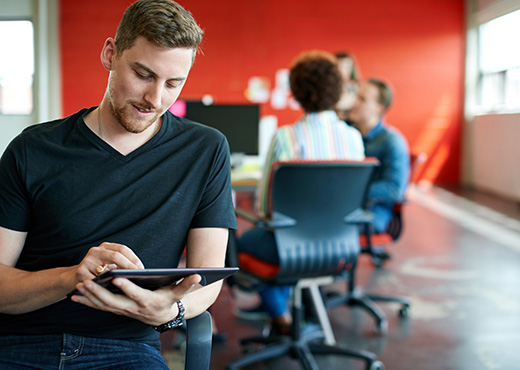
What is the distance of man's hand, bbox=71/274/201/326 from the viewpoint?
1.04 meters

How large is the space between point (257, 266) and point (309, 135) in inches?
25.3

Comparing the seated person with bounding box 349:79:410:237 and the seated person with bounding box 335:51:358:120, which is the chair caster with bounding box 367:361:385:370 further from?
the seated person with bounding box 335:51:358:120

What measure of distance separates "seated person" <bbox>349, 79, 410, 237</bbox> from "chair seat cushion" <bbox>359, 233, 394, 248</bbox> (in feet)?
0.16

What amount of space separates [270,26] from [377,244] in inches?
244

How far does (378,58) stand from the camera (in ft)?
29.2

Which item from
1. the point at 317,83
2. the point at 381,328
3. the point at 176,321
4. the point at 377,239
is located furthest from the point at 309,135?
the point at 176,321

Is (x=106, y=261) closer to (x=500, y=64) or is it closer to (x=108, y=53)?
(x=108, y=53)

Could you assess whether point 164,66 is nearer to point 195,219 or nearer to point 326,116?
point 195,219

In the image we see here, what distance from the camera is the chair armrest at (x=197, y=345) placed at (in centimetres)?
129

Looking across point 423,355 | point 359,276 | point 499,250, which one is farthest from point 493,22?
point 423,355

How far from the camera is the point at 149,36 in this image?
4.10 ft

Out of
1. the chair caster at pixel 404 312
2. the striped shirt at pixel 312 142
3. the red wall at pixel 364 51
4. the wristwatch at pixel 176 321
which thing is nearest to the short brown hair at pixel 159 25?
the wristwatch at pixel 176 321

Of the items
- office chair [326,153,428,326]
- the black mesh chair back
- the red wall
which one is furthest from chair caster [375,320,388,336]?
the red wall

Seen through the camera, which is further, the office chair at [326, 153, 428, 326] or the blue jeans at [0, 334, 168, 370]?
the office chair at [326, 153, 428, 326]
